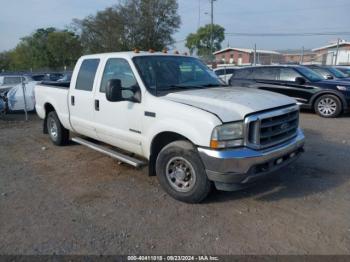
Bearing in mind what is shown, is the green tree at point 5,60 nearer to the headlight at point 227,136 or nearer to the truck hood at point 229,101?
the truck hood at point 229,101

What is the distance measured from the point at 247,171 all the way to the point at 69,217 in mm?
2169

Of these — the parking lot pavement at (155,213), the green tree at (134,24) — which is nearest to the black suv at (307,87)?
the parking lot pavement at (155,213)

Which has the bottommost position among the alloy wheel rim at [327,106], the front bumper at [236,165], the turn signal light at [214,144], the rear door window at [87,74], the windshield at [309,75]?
the alloy wheel rim at [327,106]

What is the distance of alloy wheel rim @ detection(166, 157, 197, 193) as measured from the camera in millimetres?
3877

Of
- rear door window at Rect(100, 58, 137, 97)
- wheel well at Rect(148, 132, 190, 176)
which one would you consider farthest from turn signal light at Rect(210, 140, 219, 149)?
rear door window at Rect(100, 58, 137, 97)

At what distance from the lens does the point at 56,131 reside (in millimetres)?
6758

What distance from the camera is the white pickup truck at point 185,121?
349 centimetres

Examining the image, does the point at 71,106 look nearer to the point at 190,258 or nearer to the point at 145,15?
the point at 190,258

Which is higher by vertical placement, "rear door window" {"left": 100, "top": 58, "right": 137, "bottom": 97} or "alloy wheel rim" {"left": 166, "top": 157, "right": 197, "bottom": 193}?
"rear door window" {"left": 100, "top": 58, "right": 137, "bottom": 97}

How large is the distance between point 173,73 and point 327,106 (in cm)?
728

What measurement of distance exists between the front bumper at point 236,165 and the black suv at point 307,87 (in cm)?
725

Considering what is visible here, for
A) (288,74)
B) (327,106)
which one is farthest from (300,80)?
(327,106)

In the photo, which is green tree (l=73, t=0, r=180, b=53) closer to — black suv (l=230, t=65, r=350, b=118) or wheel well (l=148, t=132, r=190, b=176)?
black suv (l=230, t=65, r=350, b=118)

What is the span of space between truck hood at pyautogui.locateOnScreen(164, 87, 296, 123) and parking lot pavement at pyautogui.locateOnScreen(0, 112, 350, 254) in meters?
1.22
